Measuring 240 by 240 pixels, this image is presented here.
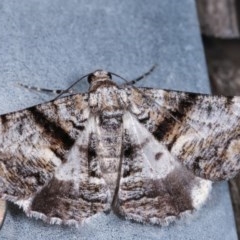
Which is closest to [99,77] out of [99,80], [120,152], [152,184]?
[99,80]

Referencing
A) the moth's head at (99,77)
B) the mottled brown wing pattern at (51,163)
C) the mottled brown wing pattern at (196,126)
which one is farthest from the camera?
the moth's head at (99,77)

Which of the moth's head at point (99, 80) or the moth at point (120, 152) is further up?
the moth's head at point (99, 80)

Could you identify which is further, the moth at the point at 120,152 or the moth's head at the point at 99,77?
the moth's head at the point at 99,77

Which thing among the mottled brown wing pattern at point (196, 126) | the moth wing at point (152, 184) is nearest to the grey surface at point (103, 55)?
the moth wing at point (152, 184)

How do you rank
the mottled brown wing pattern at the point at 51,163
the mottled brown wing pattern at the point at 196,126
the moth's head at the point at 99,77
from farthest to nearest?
the moth's head at the point at 99,77
the mottled brown wing pattern at the point at 196,126
the mottled brown wing pattern at the point at 51,163

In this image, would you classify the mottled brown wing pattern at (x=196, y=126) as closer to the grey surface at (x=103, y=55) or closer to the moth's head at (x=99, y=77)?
the moth's head at (x=99, y=77)
